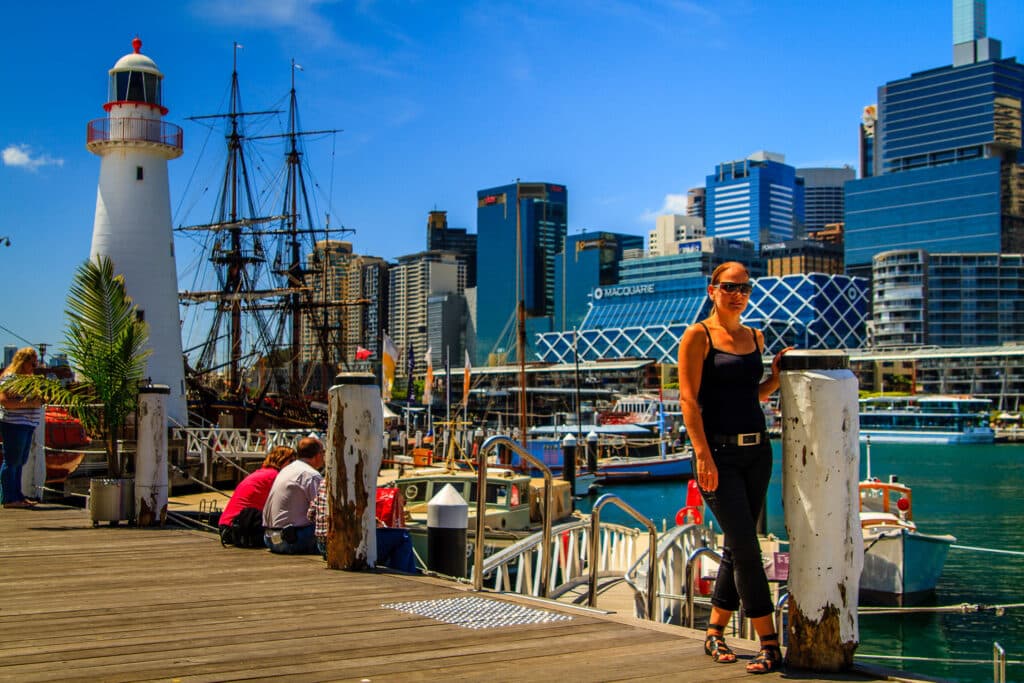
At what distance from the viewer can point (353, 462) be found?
27.6 feet

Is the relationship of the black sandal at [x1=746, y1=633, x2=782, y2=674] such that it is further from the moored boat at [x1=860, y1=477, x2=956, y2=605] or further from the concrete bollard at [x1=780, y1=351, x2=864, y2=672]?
the moored boat at [x1=860, y1=477, x2=956, y2=605]

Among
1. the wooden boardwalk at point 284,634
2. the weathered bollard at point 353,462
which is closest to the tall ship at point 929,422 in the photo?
the weathered bollard at point 353,462

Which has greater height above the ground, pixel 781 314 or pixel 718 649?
pixel 781 314

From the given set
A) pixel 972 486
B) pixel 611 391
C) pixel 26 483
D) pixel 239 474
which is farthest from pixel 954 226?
pixel 26 483

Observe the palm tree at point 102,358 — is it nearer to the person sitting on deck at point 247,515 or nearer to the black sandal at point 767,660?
the person sitting on deck at point 247,515

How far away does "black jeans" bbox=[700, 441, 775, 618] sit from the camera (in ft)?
18.3

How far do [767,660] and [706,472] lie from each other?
1045 mm

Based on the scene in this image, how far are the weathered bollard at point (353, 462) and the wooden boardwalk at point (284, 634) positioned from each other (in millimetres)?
290

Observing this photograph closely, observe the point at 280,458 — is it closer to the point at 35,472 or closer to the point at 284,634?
the point at 284,634

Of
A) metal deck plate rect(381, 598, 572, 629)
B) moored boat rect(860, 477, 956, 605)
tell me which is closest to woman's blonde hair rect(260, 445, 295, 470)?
metal deck plate rect(381, 598, 572, 629)

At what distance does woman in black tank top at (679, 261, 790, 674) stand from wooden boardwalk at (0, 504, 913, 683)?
41cm

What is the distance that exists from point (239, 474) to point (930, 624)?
21.4 meters

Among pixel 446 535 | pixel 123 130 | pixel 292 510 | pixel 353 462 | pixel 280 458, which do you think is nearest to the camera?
pixel 353 462

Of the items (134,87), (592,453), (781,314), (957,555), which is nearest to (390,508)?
(134,87)
